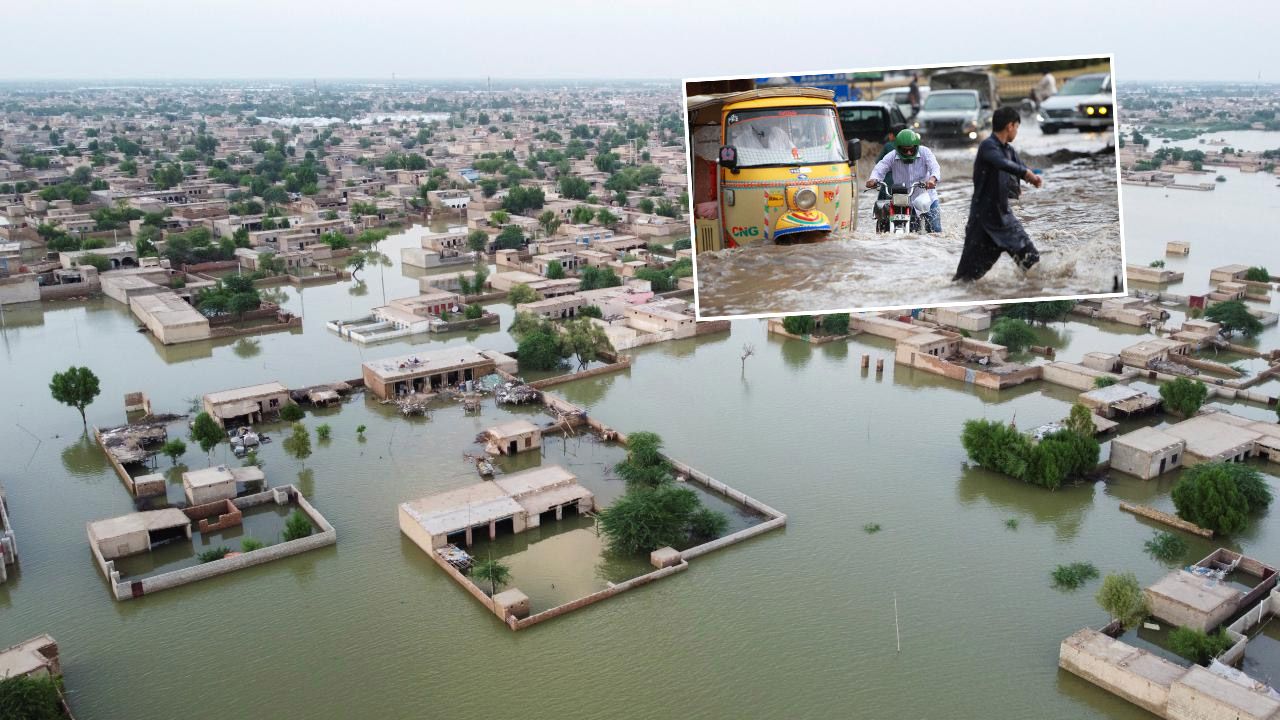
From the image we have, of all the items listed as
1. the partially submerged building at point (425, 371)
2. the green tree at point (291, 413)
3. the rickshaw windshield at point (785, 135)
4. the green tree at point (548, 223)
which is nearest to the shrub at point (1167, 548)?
the rickshaw windshield at point (785, 135)

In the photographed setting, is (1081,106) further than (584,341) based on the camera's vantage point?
No

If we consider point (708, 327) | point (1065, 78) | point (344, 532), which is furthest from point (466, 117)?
point (1065, 78)

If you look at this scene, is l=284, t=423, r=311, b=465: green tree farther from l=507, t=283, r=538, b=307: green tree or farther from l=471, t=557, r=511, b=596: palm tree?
l=507, t=283, r=538, b=307: green tree

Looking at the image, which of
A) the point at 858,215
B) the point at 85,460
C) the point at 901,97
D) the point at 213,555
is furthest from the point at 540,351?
the point at 858,215

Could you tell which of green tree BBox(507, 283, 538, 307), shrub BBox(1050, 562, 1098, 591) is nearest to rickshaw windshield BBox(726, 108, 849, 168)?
shrub BBox(1050, 562, 1098, 591)

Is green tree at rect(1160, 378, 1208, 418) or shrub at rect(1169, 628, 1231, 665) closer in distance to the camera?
shrub at rect(1169, 628, 1231, 665)

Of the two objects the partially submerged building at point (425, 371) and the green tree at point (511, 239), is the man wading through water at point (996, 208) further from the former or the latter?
the green tree at point (511, 239)

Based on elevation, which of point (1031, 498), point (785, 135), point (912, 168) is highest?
point (785, 135)

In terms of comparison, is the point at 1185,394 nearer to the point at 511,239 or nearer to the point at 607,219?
the point at 511,239
